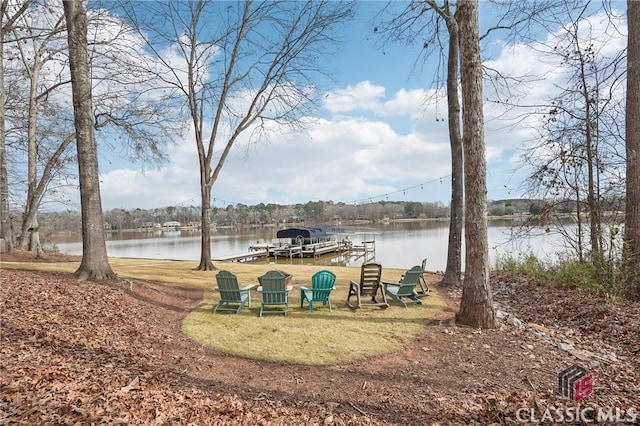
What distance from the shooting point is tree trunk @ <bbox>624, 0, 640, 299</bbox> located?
6457mm

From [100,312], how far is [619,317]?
26.4 ft

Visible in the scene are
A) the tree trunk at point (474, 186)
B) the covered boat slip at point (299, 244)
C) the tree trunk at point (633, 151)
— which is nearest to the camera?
the tree trunk at point (474, 186)

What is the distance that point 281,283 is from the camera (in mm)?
6559


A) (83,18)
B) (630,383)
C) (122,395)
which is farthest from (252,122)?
(630,383)

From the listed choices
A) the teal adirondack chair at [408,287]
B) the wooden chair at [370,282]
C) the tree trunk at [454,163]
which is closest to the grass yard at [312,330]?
the teal adirondack chair at [408,287]

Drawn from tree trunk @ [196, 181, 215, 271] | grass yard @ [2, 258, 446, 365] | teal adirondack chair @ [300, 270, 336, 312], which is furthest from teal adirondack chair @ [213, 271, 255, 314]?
tree trunk @ [196, 181, 215, 271]

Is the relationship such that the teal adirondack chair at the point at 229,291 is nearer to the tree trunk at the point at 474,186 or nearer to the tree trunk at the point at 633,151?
the tree trunk at the point at 474,186

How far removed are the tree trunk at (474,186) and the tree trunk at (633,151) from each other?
120 inches

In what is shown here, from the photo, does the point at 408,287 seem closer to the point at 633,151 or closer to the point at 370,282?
the point at 370,282

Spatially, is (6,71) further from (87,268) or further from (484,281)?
(484,281)

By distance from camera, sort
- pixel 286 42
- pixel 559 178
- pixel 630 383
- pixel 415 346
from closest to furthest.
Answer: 1. pixel 630 383
2. pixel 415 346
3. pixel 559 178
4. pixel 286 42

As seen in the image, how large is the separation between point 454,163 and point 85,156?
27.8 feet

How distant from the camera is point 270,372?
4230 mm

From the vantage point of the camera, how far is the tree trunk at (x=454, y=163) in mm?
9289
